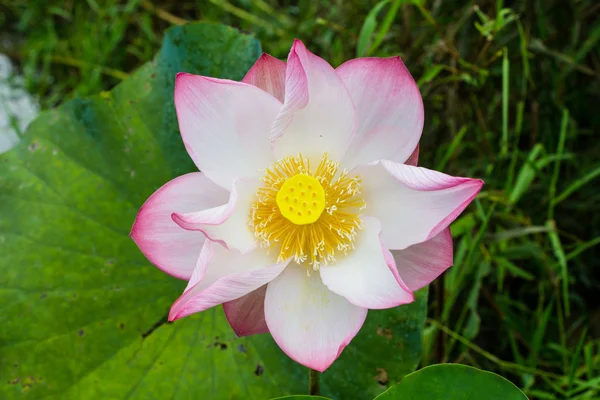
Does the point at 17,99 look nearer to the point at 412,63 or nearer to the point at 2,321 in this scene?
the point at 2,321

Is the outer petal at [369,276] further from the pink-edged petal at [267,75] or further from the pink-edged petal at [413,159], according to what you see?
the pink-edged petal at [267,75]

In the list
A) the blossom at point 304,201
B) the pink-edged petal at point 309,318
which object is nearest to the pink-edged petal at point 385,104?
the blossom at point 304,201

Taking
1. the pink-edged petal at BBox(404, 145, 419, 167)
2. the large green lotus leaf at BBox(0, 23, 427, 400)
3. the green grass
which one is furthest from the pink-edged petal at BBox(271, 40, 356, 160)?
the green grass

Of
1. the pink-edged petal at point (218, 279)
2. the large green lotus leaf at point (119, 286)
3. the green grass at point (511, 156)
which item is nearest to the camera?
the pink-edged petal at point (218, 279)

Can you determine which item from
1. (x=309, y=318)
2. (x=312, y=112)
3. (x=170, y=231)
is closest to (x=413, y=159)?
(x=312, y=112)

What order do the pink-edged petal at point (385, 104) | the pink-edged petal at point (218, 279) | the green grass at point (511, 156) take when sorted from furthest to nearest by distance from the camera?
the green grass at point (511, 156) < the pink-edged petal at point (385, 104) < the pink-edged petal at point (218, 279)

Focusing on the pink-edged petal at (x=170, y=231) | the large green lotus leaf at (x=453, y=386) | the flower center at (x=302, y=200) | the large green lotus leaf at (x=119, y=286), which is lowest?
the large green lotus leaf at (x=119, y=286)
